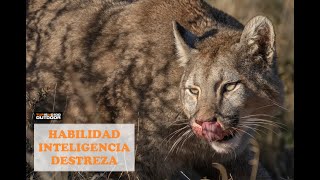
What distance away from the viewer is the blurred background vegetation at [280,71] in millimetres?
9945

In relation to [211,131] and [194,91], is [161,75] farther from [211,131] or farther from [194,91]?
[211,131]

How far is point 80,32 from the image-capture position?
400 inches

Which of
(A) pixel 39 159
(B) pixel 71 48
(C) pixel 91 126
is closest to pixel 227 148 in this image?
(C) pixel 91 126

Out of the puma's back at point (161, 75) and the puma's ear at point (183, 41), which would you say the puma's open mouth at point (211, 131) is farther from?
the puma's ear at point (183, 41)

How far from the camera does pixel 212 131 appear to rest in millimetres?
8016

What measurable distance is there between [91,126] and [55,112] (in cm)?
62

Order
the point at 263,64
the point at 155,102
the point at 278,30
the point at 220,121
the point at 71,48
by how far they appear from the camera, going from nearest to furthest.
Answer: the point at 220,121, the point at 263,64, the point at 155,102, the point at 71,48, the point at 278,30

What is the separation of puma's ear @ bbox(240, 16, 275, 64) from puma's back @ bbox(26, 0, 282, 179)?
0.01 m

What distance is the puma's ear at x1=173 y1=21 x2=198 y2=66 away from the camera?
8752 millimetres

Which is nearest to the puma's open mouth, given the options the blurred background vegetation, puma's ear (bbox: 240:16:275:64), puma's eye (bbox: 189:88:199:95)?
puma's eye (bbox: 189:88:199:95)

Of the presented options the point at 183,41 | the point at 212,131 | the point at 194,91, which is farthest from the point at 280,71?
the point at 212,131

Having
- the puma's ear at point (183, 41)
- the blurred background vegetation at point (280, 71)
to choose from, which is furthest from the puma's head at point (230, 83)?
the blurred background vegetation at point (280, 71)

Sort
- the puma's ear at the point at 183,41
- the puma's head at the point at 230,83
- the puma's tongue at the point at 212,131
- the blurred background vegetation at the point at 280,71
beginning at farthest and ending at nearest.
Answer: the blurred background vegetation at the point at 280,71
the puma's ear at the point at 183,41
the puma's head at the point at 230,83
the puma's tongue at the point at 212,131

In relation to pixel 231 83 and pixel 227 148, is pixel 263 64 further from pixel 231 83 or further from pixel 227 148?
pixel 227 148
